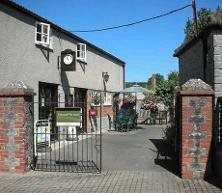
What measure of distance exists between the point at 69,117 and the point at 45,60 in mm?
5325

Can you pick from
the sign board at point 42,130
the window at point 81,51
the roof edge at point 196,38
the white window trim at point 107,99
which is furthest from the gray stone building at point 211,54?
the white window trim at point 107,99

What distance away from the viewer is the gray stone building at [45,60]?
13.3m

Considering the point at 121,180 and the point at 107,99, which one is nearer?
the point at 121,180

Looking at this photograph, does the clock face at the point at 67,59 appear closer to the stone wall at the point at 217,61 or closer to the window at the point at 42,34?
the window at the point at 42,34

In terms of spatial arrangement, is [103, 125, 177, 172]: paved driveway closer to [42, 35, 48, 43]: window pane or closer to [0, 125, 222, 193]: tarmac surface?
[0, 125, 222, 193]: tarmac surface

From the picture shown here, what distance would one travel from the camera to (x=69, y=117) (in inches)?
439

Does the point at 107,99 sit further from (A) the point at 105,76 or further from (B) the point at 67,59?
(B) the point at 67,59

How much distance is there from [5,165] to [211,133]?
475 cm

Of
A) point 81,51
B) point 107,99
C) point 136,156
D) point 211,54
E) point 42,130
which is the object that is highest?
point 81,51

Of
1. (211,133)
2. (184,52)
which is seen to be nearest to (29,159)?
(211,133)

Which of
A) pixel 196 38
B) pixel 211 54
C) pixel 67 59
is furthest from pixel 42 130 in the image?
pixel 211 54

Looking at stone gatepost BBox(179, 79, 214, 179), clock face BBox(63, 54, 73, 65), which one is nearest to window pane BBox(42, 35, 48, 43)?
clock face BBox(63, 54, 73, 65)

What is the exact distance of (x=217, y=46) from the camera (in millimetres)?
11297

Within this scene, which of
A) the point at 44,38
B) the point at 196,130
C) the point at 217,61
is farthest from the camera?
the point at 44,38
